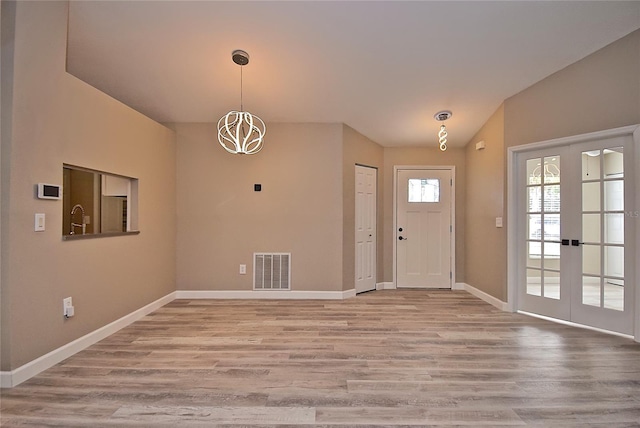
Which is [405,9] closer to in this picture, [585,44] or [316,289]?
[585,44]

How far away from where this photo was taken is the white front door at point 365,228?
5.17 m

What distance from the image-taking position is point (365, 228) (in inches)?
209

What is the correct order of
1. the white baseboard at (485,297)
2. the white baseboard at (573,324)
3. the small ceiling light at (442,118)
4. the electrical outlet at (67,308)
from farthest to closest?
the small ceiling light at (442,118), the white baseboard at (485,297), the white baseboard at (573,324), the electrical outlet at (67,308)

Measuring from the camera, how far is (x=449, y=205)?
5.62 metres

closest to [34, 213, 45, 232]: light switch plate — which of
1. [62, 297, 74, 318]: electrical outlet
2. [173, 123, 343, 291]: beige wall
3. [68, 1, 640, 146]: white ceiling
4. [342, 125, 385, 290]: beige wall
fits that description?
[62, 297, 74, 318]: electrical outlet

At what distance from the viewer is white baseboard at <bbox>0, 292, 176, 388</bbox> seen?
2271mm

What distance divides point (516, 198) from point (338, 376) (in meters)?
3.26

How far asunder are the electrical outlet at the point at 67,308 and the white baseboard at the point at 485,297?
4.73m

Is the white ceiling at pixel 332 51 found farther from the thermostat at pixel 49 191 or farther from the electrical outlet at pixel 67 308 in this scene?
the electrical outlet at pixel 67 308

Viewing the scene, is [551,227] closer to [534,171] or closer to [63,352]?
[534,171]

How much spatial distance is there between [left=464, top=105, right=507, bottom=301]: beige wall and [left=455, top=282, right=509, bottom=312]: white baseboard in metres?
0.06

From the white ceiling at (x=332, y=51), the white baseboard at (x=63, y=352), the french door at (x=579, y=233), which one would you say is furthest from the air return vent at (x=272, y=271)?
the french door at (x=579, y=233)

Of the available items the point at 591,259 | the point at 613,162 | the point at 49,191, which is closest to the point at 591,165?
the point at 613,162

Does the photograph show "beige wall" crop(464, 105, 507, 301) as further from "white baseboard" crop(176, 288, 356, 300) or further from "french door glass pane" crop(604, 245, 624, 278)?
"white baseboard" crop(176, 288, 356, 300)
